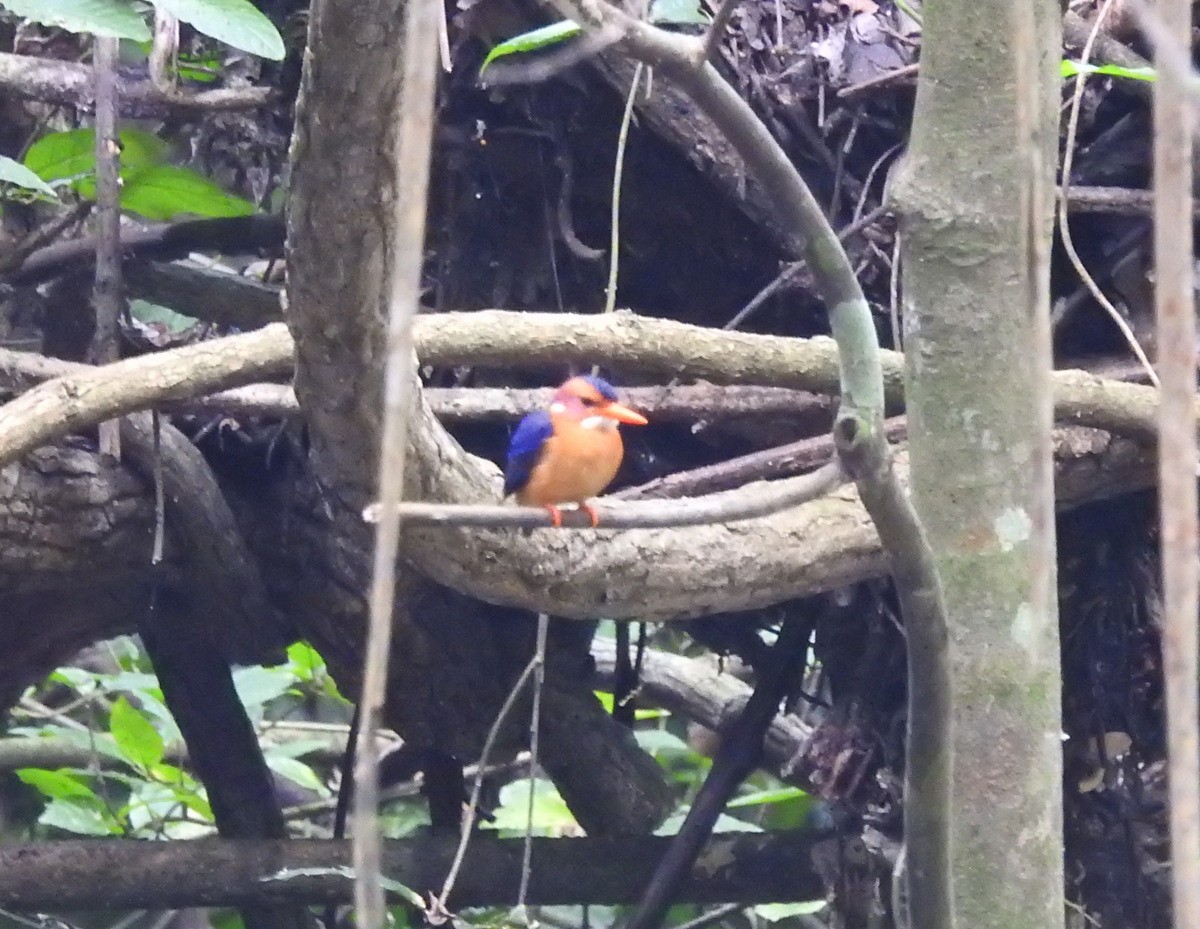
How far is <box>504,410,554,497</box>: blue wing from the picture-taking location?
2496mm

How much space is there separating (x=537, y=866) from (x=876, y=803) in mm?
883

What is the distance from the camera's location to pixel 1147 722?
115 inches

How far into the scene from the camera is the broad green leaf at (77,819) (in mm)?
4023

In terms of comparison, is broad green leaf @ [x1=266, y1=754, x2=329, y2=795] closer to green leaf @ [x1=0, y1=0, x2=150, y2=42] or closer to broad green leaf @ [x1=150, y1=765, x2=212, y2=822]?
broad green leaf @ [x1=150, y1=765, x2=212, y2=822]

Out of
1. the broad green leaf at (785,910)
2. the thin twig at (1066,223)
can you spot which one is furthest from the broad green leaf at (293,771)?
the thin twig at (1066,223)

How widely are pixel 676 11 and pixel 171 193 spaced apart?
1054 mm

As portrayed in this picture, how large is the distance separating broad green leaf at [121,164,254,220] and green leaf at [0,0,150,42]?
0.50 meters

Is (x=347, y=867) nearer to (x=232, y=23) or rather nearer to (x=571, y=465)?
(x=571, y=465)

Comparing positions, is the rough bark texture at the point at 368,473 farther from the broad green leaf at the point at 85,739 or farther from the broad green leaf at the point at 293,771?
the broad green leaf at the point at 85,739

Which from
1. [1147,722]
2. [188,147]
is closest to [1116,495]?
[1147,722]

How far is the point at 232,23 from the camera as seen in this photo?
2.41m

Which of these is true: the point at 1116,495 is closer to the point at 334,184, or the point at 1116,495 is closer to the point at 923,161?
the point at 923,161

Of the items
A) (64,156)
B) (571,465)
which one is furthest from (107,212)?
(571,465)

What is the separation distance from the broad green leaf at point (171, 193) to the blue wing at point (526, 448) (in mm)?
850
